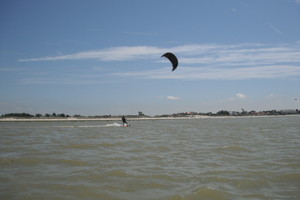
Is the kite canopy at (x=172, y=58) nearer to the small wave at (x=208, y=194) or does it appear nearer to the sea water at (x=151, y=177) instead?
the sea water at (x=151, y=177)

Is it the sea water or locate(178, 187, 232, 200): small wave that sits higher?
the sea water

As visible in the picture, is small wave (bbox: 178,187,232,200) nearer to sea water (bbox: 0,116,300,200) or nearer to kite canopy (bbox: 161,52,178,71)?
sea water (bbox: 0,116,300,200)

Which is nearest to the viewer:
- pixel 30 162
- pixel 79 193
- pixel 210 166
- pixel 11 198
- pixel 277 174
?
pixel 11 198

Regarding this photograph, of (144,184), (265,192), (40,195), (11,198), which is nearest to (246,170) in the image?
(265,192)

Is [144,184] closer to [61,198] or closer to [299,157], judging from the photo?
[61,198]

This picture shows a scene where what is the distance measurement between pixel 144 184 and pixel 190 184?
3.85 feet

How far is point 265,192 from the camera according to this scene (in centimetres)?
649

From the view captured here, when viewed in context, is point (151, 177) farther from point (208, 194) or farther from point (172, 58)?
point (172, 58)

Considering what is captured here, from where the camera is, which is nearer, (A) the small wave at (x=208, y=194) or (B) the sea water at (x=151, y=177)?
(A) the small wave at (x=208, y=194)

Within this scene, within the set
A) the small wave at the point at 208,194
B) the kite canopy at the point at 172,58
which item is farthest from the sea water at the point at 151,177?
the kite canopy at the point at 172,58

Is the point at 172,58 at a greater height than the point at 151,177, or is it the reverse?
the point at 172,58

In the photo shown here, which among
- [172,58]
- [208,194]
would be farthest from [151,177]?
[172,58]

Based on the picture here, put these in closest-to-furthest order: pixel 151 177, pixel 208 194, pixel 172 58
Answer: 1. pixel 208 194
2. pixel 151 177
3. pixel 172 58

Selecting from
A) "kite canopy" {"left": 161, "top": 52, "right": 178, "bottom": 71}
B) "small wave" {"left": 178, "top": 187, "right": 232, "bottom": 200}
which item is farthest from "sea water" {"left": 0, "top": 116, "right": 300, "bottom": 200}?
"kite canopy" {"left": 161, "top": 52, "right": 178, "bottom": 71}
